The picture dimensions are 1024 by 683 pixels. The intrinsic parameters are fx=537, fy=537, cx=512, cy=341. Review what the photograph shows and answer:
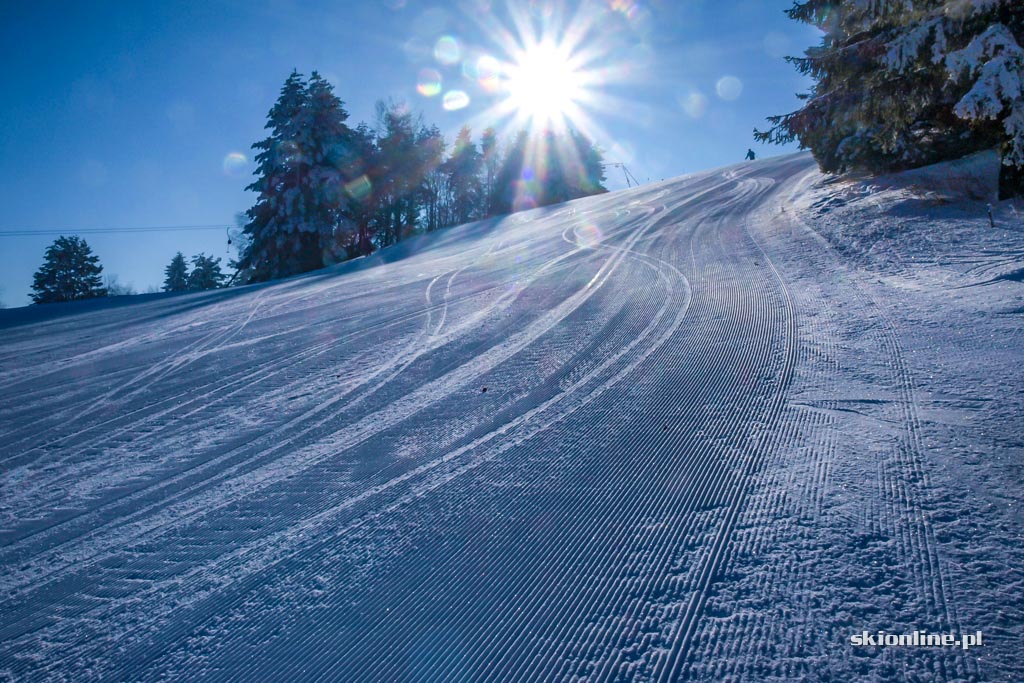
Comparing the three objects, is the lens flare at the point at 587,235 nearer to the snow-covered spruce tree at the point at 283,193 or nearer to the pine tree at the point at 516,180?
the snow-covered spruce tree at the point at 283,193

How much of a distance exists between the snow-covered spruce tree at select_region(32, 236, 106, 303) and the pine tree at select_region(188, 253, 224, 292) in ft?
34.7

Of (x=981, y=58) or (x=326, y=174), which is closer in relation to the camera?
(x=981, y=58)

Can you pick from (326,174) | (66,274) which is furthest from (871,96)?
(66,274)

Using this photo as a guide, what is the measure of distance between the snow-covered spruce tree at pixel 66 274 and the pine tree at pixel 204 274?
10.6 m

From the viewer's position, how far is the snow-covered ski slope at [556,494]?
7.19 ft

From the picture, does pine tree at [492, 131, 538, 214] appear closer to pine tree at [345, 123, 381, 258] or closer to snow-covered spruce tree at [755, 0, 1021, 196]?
pine tree at [345, 123, 381, 258]

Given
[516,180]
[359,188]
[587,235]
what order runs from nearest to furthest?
[587,235], [359,188], [516,180]

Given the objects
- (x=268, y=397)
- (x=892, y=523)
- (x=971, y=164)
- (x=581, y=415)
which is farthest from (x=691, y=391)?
(x=971, y=164)

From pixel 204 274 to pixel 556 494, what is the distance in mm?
55332

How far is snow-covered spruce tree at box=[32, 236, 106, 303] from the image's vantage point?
3716 cm

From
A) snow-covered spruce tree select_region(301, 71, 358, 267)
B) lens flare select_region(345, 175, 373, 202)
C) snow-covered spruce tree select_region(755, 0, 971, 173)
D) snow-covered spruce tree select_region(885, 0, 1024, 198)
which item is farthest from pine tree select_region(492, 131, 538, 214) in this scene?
snow-covered spruce tree select_region(885, 0, 1024, 198)

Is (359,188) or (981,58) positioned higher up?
(359,188)

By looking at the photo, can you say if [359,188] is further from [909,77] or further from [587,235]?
[909,77]

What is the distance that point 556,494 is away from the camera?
3.20 metres
